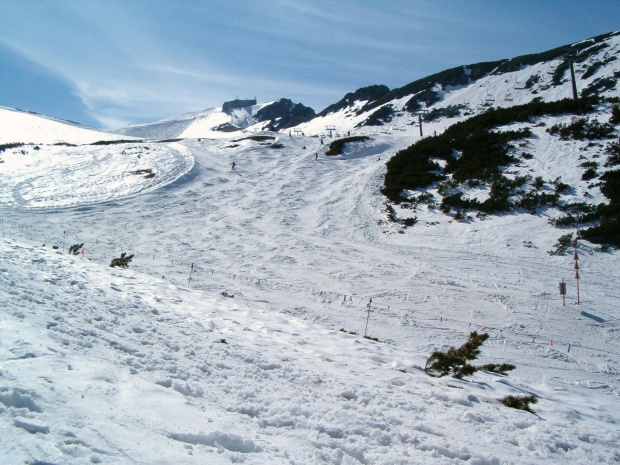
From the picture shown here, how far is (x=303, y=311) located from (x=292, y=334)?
11.1 ft

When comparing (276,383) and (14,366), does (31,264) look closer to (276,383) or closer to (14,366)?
(14,366)

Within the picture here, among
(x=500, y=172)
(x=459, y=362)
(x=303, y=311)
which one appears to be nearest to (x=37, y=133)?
(x=500, y=172)

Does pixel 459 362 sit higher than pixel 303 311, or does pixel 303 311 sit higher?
pixel 459 362

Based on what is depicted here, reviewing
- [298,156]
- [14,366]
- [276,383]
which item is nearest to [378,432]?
[276,383]

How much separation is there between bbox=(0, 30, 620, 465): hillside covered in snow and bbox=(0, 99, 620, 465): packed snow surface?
41mm

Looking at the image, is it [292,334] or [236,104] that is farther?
[236,104]

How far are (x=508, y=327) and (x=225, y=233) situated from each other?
1443 cm

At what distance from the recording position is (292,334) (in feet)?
28.0

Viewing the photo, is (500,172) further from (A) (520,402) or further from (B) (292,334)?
(A) (520,402)

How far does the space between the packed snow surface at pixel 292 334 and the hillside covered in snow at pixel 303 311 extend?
0.13ft

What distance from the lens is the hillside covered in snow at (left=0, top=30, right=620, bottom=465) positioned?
12.5ft

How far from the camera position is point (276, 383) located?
5293 mm

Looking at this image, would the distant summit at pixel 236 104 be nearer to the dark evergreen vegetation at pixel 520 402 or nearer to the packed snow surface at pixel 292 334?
the packed snow surface at pixel 292 334

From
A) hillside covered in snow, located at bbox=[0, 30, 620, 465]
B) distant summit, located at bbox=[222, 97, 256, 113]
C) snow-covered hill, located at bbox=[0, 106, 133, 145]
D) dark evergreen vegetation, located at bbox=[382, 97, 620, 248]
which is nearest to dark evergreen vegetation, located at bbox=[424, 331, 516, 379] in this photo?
hillside covered in snow, located at bbox=[0, 30, 620, 465]
